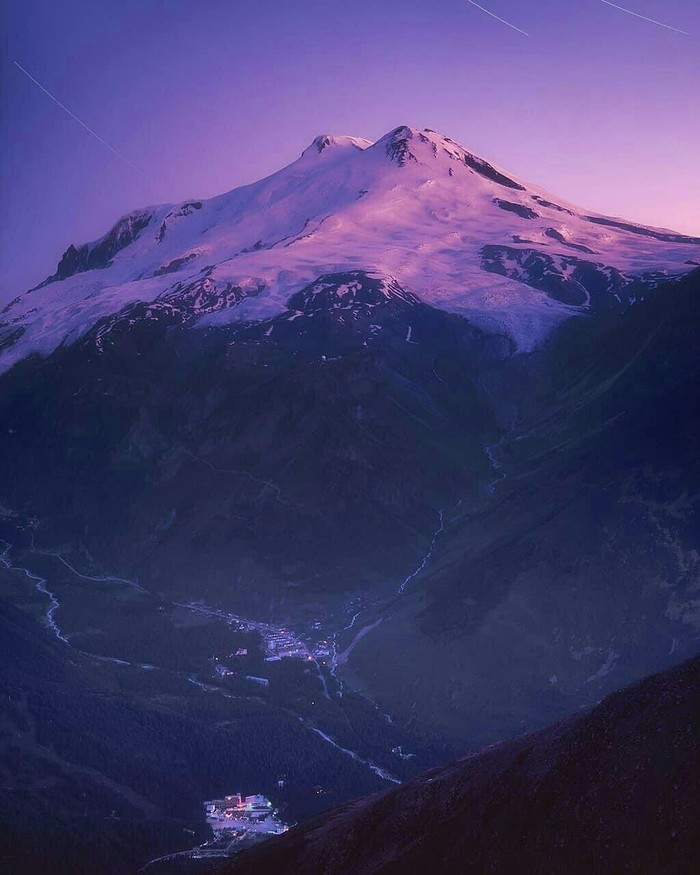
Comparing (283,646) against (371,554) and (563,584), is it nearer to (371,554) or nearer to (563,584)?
(371,554)

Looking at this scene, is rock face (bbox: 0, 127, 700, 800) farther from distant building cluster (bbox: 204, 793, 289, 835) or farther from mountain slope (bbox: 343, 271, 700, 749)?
distant building cluster (bbox: 204, 793, 289, 835)

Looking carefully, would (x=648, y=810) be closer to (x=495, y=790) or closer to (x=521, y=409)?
(x=495, y=790)

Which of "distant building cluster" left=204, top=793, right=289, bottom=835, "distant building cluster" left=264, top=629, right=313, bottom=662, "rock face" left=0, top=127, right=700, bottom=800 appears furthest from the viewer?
"distant building cluster" left=264, top=629, right=313, bottom=662

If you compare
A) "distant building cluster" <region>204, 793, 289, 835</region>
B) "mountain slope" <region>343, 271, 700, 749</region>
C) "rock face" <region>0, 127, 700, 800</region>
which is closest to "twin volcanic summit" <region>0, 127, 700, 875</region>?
"mountain slope" <region>343, 271, 700, 749</region>

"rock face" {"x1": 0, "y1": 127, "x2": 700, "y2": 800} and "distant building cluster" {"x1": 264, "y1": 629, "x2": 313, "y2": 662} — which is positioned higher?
"rock face" {"x1": 0, "y1": 127, "x2": 700, "y2": 800}

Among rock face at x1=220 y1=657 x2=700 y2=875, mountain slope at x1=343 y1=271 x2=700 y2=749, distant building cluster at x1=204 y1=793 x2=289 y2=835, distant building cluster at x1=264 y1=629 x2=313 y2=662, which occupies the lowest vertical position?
distant building cluster at x1=264 y1=629 x2=313 y2=662

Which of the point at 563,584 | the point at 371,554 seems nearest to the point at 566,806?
the point at 563,584

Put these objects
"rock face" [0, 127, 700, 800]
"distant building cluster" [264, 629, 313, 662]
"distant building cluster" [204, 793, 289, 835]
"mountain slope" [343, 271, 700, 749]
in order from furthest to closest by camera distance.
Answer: "distant building cluster" [264, 629, 313, 662]
"rock face" [0, 127, 700, 800]
"mountain slope" [343, 271, 700, 749]
"distant building cluster" [204, 793, 289, 835]

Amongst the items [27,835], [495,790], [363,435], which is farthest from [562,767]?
[363,435]
